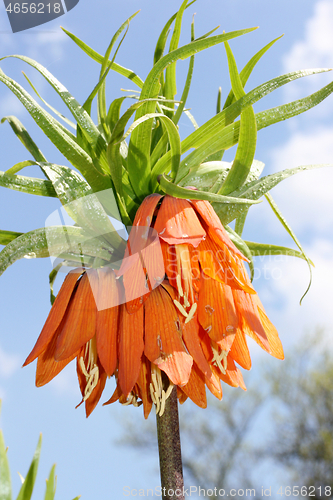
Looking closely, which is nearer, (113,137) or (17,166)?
(113,137)

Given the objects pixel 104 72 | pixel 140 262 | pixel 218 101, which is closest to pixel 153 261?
pixel 140 262

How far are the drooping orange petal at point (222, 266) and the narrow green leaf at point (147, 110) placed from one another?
0.14 m

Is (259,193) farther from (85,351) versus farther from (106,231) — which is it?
(85,351)

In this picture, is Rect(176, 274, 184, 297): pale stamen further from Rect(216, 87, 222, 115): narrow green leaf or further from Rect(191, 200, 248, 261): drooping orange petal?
Rect(216, 87, 222, 115): narrow green leaf

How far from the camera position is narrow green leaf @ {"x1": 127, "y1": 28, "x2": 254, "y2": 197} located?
53 cm

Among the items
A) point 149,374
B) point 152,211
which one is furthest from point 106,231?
point 149,374

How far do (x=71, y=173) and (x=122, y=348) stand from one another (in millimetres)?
251

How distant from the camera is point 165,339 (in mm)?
520

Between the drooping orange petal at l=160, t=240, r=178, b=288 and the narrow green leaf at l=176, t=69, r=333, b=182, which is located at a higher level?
the narrow green leaf at l=176, t=69, r=333, b=182

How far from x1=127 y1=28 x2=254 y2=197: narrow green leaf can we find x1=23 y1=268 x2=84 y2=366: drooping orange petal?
155 millimetres

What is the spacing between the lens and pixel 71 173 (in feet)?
1.91

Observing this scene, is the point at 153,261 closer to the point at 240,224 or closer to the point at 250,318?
the point at 250,318

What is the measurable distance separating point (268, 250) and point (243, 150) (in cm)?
26

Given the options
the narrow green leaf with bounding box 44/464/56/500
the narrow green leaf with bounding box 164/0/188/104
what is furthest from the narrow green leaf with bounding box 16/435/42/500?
the narrow green leaf with bounding box 164/0/188/104
